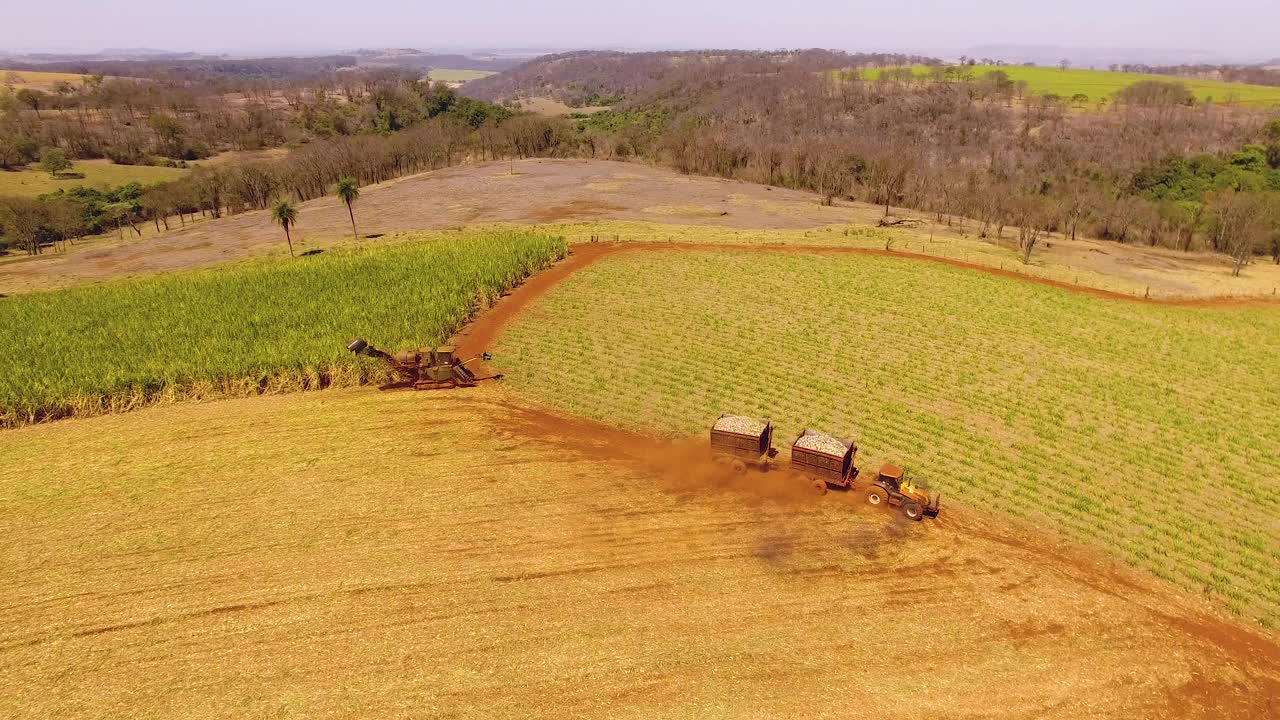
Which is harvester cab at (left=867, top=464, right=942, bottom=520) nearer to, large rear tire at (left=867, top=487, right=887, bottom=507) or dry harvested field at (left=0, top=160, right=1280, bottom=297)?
large rear tire at (left=867, top=487, right=887, bottom=507)

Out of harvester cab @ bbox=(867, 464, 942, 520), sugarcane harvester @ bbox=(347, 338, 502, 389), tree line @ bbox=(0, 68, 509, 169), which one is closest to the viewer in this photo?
harvester cab @ bbox=(867, 464, 942, 520)

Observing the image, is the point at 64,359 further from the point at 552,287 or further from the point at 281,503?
the point at 552,287

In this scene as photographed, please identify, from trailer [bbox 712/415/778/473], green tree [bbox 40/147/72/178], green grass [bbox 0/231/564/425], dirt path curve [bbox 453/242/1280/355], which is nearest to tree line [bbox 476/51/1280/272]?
dirt path curve [bbox 453/242/1280/355]

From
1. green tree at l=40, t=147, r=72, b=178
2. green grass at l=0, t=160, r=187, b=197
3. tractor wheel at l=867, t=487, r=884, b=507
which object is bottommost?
green grass at l=0, t=160, r=187, b=197

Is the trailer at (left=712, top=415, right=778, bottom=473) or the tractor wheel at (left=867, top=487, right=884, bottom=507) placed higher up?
the trailer at (left=712, top=415, right=778, bottom=473)

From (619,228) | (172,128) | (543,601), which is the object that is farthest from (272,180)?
(543,601)

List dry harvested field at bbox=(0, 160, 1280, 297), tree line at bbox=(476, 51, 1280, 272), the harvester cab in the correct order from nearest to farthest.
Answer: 1. the harvester cab
2. dry harvested field at bbox=(0, 160, 1280, 297)
3. tree line at bbox=(476, 51, 1280, 272)

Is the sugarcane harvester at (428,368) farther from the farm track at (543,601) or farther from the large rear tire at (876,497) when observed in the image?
the large rear tire at (876,497)

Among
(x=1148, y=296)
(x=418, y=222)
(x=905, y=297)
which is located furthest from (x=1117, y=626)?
(x=418, y=222)
